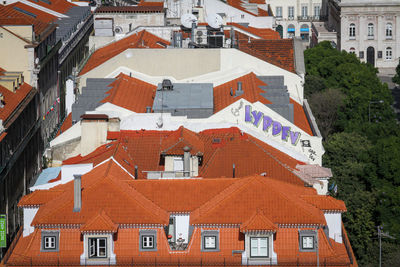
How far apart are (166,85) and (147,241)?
122 ft

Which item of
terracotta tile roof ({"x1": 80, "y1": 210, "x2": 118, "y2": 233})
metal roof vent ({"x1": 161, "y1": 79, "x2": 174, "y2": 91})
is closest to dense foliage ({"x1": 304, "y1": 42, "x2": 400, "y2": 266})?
metal roof vent ({"x1": 161, "y1": 79, "x2": 174, "y2": 91})

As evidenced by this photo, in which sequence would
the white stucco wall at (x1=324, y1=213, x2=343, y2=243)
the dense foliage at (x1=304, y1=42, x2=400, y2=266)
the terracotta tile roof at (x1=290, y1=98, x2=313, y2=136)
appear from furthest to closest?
the terracotta tile roof at (x1=290, y1=98, x2=313, y2=136)
the dense foliage at (x1=304, y1=42, x2=400, y2=266)
the white stucco wall at (x1=324, y1=213, x2=343, y2=243)

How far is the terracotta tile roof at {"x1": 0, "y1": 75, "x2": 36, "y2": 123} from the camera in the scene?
9451 centimetres

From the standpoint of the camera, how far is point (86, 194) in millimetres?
62344

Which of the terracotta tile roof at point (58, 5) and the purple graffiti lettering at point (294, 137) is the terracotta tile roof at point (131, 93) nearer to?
the purple graffiti lettering at point (294, 137)

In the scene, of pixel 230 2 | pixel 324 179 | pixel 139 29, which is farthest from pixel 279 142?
pixel 230 2

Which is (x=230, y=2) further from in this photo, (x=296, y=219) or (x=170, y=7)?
(x=296, y=219)

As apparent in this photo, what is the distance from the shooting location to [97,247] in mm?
60656

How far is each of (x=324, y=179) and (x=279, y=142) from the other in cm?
954

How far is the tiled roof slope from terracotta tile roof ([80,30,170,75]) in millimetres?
28550

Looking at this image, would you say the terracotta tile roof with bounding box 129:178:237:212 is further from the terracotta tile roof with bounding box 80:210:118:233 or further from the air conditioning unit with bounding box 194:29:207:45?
the air conditioning unit with bounding box 194:29:207:45

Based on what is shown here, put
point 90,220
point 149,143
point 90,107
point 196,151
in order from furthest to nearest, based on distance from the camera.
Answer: point 90,107
point 149,143
point 196,151
point 90,220

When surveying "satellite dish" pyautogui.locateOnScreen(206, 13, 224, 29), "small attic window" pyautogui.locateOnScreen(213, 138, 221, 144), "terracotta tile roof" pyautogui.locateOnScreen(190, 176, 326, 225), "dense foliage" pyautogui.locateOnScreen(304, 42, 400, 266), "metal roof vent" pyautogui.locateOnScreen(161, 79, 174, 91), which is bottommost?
"dense foliage" pyautogui.locateOnScreen(304, 42, 400, 266)

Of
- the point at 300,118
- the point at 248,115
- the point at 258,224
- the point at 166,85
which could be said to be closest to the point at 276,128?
the point at 248,115
